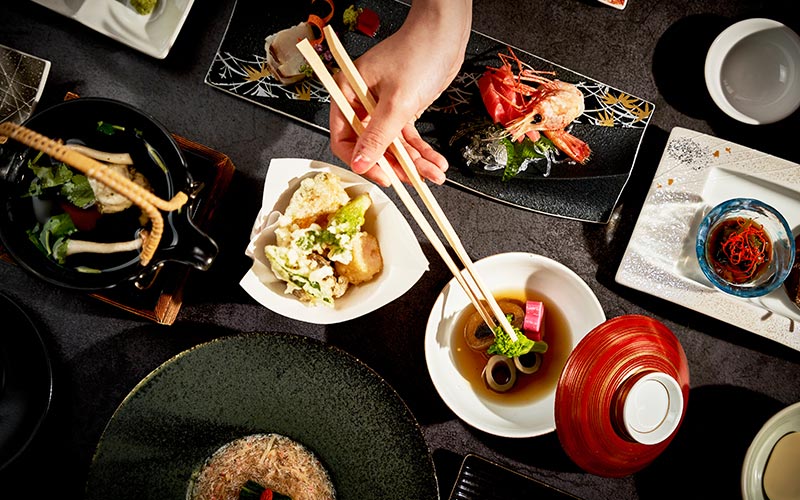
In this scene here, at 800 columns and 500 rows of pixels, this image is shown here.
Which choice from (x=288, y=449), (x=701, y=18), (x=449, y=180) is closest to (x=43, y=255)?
(x=288, y=449)

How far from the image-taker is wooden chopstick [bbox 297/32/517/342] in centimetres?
122

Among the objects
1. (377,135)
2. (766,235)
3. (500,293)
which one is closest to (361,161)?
(377,135)

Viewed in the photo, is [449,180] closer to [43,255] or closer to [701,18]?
[701,18]

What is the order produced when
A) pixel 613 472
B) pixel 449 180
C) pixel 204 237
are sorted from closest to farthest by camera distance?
pixel 204 237
pixel 613 472
pixel 449 180

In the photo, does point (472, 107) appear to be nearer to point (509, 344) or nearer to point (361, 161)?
point (361, 161)

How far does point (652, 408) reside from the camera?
1311mm

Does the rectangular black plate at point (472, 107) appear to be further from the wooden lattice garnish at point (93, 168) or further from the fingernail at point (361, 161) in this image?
the wooden lattice garnish at point (93, 168)

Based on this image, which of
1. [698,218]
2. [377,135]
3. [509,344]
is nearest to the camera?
[377,135]

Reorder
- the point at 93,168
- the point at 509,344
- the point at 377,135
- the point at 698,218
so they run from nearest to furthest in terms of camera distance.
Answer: the point at 93,168, the point at 377,135, the point at 509,344, the point at 698,218

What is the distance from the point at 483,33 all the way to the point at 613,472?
127 centimetres

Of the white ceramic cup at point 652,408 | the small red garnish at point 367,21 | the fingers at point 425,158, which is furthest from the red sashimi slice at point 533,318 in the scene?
the small red garnish at point 367,21

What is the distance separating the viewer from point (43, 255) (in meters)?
1.29

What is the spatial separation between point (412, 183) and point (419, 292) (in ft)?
1.27

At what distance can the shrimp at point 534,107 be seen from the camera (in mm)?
1590
